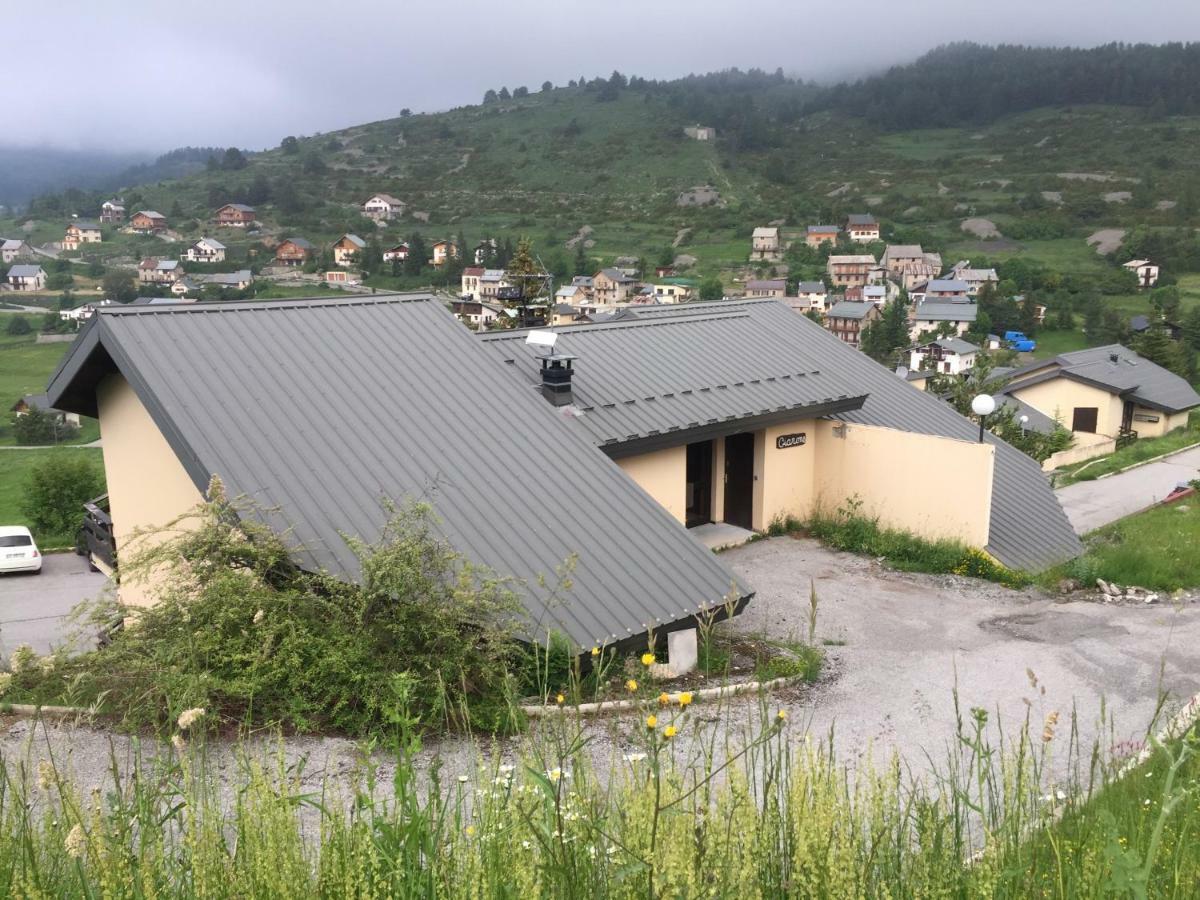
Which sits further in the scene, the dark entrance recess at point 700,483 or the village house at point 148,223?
the village house at point 148,223

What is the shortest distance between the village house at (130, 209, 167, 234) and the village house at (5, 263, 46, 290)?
76.3 ft

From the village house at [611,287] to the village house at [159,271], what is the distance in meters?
45.9

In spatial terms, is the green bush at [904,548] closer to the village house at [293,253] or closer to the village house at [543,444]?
the village house at [543,444]

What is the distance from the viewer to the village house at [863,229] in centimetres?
11912

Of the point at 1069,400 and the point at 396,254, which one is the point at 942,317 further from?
the point at 396,254

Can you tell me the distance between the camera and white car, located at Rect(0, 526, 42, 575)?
75.9 ft

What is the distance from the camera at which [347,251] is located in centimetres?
11019

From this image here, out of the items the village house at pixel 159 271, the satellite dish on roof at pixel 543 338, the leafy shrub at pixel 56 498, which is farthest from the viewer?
the village house at pixel 159 271

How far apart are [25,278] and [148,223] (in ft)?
86.1

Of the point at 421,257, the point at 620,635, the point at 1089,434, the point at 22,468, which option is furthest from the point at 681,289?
the point at 620,635

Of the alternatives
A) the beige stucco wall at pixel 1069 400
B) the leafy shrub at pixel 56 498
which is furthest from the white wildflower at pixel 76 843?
the beige stucco wall at pixel 1069 400

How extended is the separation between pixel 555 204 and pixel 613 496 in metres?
133

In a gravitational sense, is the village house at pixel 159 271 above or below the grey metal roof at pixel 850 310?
above

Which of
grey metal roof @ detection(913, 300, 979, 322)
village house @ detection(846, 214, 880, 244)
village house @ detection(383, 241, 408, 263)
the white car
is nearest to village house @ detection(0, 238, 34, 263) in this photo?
village house @ detection(383, 241, 408, 263)
